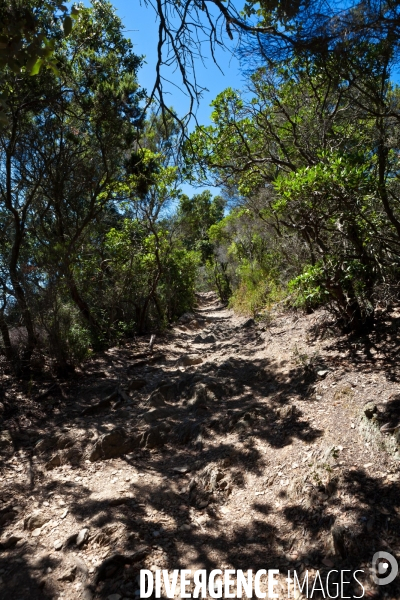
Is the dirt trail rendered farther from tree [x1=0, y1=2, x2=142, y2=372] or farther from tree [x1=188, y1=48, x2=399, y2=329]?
tree [x1=0, y1=2, x2=142, y2=372]

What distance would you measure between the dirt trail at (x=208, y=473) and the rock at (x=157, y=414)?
2cm

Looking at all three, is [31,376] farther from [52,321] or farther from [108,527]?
[108,527]

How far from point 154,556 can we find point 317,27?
4.29 m

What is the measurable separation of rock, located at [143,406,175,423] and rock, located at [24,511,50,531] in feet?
6.37

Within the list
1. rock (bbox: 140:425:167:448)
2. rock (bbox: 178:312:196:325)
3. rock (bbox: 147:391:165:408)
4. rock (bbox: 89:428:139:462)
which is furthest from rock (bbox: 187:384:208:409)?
rock (bbox: 178:312:196:325)

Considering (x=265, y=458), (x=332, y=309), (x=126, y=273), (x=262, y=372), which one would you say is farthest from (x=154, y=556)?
(x=126, y=273)

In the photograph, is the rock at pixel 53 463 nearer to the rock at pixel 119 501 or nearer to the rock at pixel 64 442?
the rock at pixel 64 442

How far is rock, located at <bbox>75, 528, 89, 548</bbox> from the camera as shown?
300 cm

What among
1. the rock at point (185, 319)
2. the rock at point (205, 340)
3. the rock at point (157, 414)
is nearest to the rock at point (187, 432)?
the rock at point (157, 414)

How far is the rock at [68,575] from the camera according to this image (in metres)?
2.70

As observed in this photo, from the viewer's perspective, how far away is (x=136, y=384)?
6809 mm

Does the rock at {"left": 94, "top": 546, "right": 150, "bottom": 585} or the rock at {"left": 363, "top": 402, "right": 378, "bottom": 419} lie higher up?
the rock at {"left": 363, "top": 402, "right": 378, "bottom": 419}

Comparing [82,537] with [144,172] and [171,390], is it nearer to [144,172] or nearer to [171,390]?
[171,390]

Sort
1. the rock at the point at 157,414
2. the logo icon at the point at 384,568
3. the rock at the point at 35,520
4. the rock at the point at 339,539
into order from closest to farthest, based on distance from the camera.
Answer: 1. the logo icon at the point at 384,568
2. the rock at the point at 339,539
3. the rock at the point at 35,520
4. the rock at the point at 157,414
